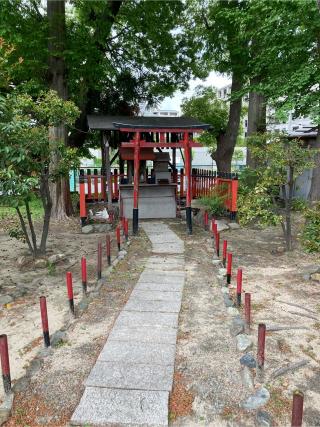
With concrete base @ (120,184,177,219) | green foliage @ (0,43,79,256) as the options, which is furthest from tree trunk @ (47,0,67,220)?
green foliage @ (0,43,79,256)

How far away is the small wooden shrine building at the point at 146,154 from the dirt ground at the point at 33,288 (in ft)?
7.51

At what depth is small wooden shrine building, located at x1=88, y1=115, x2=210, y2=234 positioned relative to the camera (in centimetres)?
1145

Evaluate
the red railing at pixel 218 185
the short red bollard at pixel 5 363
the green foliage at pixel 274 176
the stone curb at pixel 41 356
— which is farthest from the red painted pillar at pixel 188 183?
the short red bollard at pixel 5 363

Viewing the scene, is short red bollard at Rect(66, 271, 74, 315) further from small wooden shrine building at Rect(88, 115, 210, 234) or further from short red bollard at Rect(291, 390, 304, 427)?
small wooden shrine building at Rect(88, 115, 210, 234)

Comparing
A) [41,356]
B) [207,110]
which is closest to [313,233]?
[41,356]

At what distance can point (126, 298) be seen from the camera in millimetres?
6230

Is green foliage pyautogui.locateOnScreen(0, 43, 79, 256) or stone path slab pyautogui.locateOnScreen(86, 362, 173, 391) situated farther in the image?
green foliage pyautogui.locateOnScreen(0, 43, 79, 256)

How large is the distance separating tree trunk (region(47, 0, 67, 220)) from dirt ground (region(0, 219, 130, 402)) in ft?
7.63

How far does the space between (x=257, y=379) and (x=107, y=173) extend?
34.8 feet

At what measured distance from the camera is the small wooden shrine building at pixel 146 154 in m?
11.5

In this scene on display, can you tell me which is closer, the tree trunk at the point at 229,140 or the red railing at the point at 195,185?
the red railing at the point at 195,185

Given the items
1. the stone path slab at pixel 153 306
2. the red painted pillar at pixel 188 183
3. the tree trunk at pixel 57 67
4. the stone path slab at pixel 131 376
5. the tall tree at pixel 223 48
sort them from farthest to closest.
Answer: the tall tree at pixel 223 48
the tree trunk at pixel 57 67
the red painted pillar at pixel 188 183
the stone path slab at pixel 153 306
the stone path slab at pixel 131 376

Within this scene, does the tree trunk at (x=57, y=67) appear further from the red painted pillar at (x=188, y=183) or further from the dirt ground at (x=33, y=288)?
the red painted pillar at (x=188, y=183)

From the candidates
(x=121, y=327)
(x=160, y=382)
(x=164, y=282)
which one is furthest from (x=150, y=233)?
(x=160, y=382)
